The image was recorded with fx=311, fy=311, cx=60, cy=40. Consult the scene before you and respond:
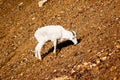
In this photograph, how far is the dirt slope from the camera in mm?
8250

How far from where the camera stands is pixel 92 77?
7609 millimetres

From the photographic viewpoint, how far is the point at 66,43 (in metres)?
11.2

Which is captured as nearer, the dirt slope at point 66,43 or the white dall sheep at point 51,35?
the dirt slope at point 66,43

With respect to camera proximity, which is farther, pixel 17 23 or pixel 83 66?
pixel 17 23

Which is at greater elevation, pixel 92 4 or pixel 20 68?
pixel 92 4

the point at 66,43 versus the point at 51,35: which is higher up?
the point at 51,35

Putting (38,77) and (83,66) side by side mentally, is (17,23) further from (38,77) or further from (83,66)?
(83,66)

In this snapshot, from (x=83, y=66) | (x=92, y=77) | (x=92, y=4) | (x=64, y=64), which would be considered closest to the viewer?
(x=92, y=77)

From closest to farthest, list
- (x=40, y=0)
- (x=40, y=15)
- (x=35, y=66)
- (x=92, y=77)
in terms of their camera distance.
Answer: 1. (x=92, y=77)
2. (x=35, y=66)
3. (x=40, y=15)
4. (x=40, y=0)

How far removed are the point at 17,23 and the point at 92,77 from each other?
8565 millimetres

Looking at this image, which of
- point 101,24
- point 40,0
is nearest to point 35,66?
point 101,24

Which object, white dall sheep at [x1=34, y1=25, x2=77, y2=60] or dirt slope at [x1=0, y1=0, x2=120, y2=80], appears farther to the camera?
white dall sheep at [x1=34, y1=25, x2=77, y2=60]

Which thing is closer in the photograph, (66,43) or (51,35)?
(51,35)

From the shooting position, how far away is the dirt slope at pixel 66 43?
8.25 metres
